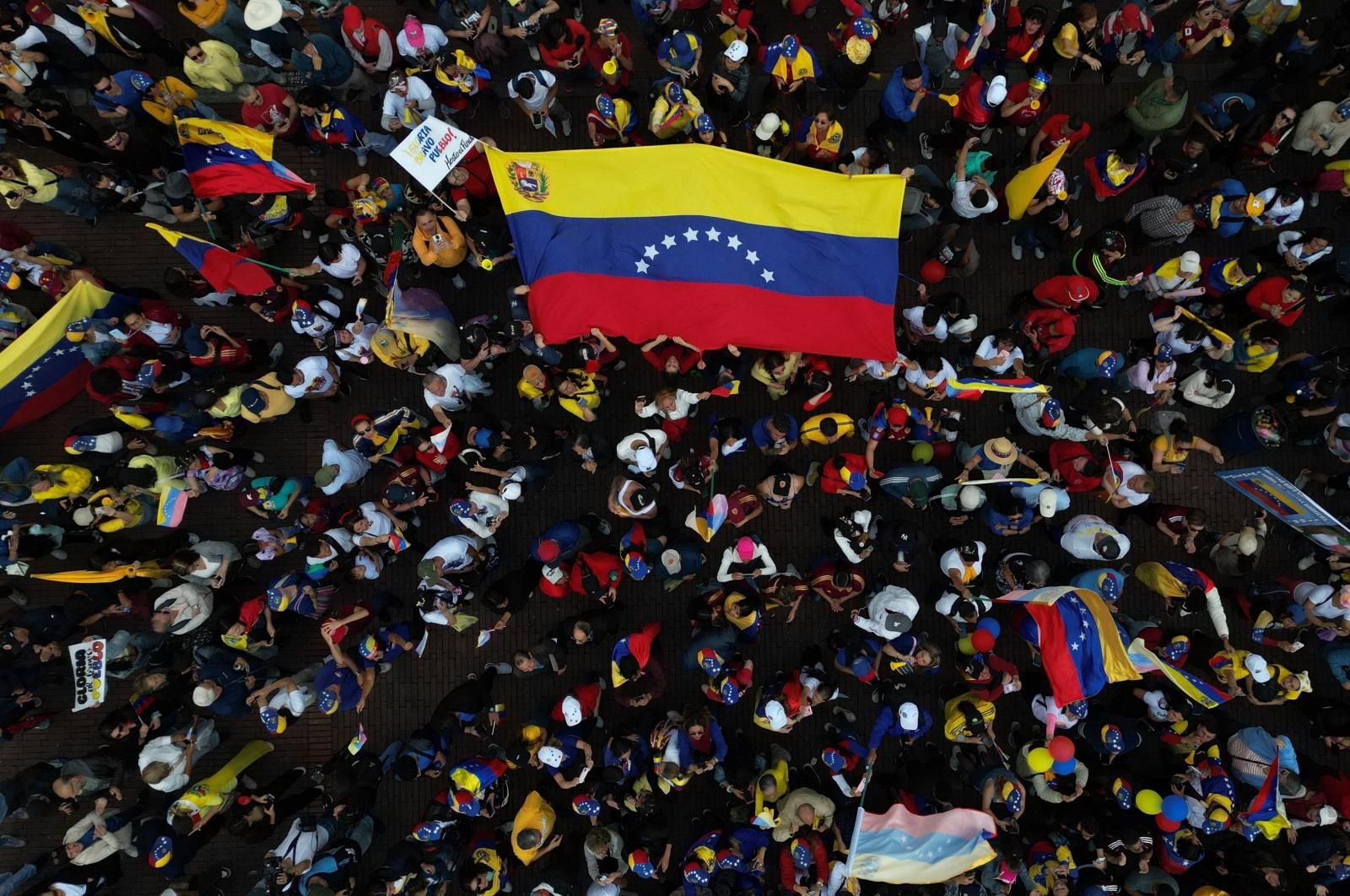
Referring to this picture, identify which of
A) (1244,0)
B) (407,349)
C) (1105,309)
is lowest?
(407,349)

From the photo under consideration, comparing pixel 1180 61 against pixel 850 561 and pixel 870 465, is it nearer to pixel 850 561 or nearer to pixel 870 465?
pixel 870 465

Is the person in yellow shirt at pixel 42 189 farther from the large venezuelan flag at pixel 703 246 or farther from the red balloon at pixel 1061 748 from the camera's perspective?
the red balloon at pixel 1061 748

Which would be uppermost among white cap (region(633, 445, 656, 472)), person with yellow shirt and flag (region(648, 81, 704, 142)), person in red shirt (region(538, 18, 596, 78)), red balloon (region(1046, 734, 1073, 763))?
person in red shirt (region(538, 18, 596, 78))

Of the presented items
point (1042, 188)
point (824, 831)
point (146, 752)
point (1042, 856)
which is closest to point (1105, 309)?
point (1042, 188)

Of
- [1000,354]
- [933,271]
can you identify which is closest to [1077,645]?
[1000,354]

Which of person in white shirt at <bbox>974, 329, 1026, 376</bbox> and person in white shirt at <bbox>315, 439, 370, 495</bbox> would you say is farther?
person in white shirt at <bbox>315, 439, 370, 495</bbox>

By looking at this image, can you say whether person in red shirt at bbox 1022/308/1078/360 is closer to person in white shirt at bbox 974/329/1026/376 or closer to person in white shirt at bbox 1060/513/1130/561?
person in white shirt at bbox 974/329/1026/376

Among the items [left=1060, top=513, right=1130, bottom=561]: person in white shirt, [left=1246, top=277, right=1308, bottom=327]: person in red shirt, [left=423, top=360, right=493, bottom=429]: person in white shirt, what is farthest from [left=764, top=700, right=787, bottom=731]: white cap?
[left=1246, top=277, right=1308, bottom=327]: person in red shirt
